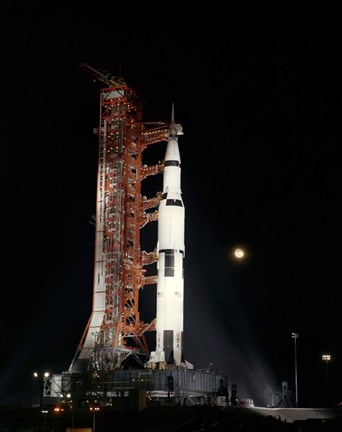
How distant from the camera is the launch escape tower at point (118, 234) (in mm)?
72312

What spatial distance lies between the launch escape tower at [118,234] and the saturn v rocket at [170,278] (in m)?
2.75

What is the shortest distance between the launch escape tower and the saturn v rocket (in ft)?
9.01

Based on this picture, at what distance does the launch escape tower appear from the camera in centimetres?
7231

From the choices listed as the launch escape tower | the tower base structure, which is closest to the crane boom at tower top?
the launch escape tower

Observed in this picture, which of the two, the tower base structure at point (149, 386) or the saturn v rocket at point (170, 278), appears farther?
the saturn v rocket at point (170, 278)

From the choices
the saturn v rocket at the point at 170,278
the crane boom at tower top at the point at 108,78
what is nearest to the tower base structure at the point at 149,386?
the saturn v rocket at the point at 170,278

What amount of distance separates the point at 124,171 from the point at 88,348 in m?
17.1

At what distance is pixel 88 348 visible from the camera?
72625 mm

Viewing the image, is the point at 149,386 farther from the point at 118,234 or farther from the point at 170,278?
the point at 118,234

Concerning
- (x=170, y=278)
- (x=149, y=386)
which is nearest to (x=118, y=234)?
(x=170, y=278)

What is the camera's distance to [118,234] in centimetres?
7431

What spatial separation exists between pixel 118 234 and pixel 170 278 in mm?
7226

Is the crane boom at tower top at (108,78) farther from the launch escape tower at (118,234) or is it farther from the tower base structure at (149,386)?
the tower base structure at (149,386)

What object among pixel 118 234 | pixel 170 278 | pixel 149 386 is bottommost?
pixel 149 386
